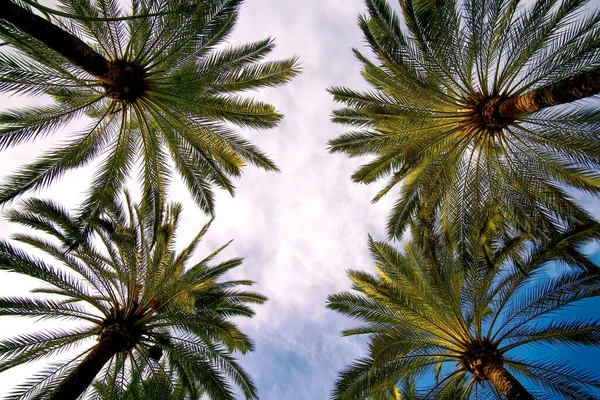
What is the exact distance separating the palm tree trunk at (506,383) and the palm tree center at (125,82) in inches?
349

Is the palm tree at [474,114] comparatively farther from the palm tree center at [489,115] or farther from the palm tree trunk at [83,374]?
the palm tree trunk at [83,374]

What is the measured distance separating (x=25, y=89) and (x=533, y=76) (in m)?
9.49

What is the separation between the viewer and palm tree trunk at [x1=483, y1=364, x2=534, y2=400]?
6.92 meters

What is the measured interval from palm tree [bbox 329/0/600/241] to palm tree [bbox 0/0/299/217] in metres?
2.36

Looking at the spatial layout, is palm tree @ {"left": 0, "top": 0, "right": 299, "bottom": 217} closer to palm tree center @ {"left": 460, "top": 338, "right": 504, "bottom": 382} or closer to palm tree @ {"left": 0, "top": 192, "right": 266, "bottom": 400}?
palm tree @ {"left": 0, "top": 192, "right": 266, "bottom": 400}

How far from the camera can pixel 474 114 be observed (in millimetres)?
8109

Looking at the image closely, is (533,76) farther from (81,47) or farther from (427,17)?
(81,47)

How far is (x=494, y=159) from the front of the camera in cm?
888

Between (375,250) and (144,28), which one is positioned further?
(375,250)

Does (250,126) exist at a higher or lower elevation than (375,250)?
higher

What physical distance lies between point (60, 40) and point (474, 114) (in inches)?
296

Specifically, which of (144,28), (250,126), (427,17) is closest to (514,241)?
(427,17)

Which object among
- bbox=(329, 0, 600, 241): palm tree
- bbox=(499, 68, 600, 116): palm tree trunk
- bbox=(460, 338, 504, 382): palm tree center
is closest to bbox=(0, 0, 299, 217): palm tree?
bbox=(329, 0, 600, 241): palm tree

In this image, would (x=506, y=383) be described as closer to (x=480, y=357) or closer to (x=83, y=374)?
(x=480, y=357)
